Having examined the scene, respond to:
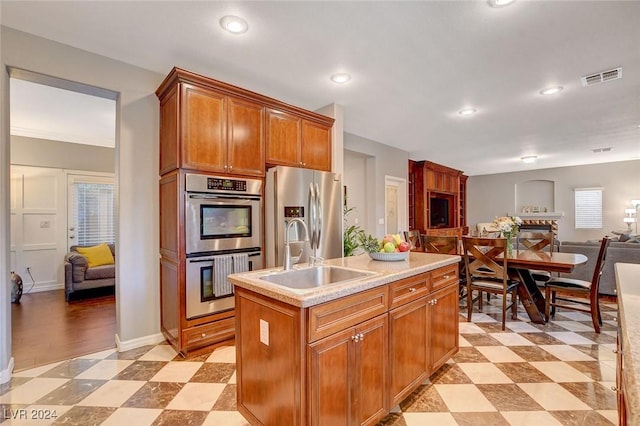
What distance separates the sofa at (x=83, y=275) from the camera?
4379mm

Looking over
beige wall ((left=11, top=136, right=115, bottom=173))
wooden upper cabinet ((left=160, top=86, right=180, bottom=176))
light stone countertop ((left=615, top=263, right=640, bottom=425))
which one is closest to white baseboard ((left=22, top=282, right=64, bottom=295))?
beige wall ((left=11, top=136, right=115, bottom=173))

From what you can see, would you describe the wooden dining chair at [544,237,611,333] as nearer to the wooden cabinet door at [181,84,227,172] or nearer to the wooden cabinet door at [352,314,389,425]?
the wooden cabinet door at [352,314,389,425]

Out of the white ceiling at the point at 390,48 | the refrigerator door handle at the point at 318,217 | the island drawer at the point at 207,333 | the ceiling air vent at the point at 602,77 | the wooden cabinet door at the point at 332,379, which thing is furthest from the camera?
the refrigerator door handle at the point at 318,217

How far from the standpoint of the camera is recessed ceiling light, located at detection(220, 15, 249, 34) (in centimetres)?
218

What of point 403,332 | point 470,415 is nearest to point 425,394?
point 470,415

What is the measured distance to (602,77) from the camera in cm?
311

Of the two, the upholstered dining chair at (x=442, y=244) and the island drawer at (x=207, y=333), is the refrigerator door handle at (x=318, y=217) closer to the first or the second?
the island drawer at (x=207, y=333)

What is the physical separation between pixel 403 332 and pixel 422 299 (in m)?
0.29

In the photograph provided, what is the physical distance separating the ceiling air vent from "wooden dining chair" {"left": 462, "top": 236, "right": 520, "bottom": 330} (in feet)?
6.42

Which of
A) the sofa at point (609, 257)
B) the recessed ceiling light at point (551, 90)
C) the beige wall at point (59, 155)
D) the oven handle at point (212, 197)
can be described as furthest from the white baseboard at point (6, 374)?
the sofa at point (609, 257)

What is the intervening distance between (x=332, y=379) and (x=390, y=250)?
1.12m

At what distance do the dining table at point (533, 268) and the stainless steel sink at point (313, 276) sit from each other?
2.35 metres

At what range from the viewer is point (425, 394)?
207 centimetres

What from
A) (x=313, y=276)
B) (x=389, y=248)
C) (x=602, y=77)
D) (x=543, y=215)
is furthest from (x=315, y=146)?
(x=543, y=215)
